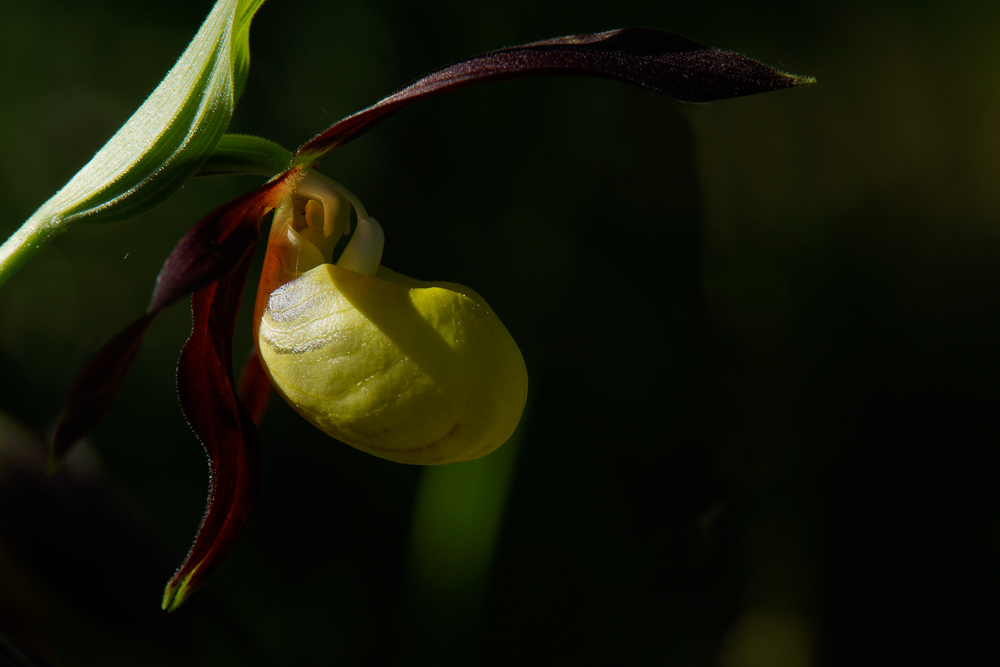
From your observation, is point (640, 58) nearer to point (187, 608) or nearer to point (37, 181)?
point (187, 608)

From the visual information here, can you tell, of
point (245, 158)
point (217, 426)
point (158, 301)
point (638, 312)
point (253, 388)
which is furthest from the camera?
point (638, 312)

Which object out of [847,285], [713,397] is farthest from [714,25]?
[713,397]

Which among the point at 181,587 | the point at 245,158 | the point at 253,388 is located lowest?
the point at 181,587

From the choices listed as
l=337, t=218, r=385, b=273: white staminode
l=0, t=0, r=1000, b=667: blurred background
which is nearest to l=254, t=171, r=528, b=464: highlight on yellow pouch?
l=337, t=218, r=385, b=273: white staminode

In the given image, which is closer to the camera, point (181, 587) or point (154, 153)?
point (154, 153)

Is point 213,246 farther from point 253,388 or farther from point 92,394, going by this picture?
point 253,388

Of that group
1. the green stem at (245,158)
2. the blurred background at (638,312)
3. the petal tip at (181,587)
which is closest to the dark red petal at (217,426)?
the petal tip at (181,587)

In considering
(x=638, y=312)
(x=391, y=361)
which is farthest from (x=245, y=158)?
(x=638, y=312)

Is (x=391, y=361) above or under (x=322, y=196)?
under
